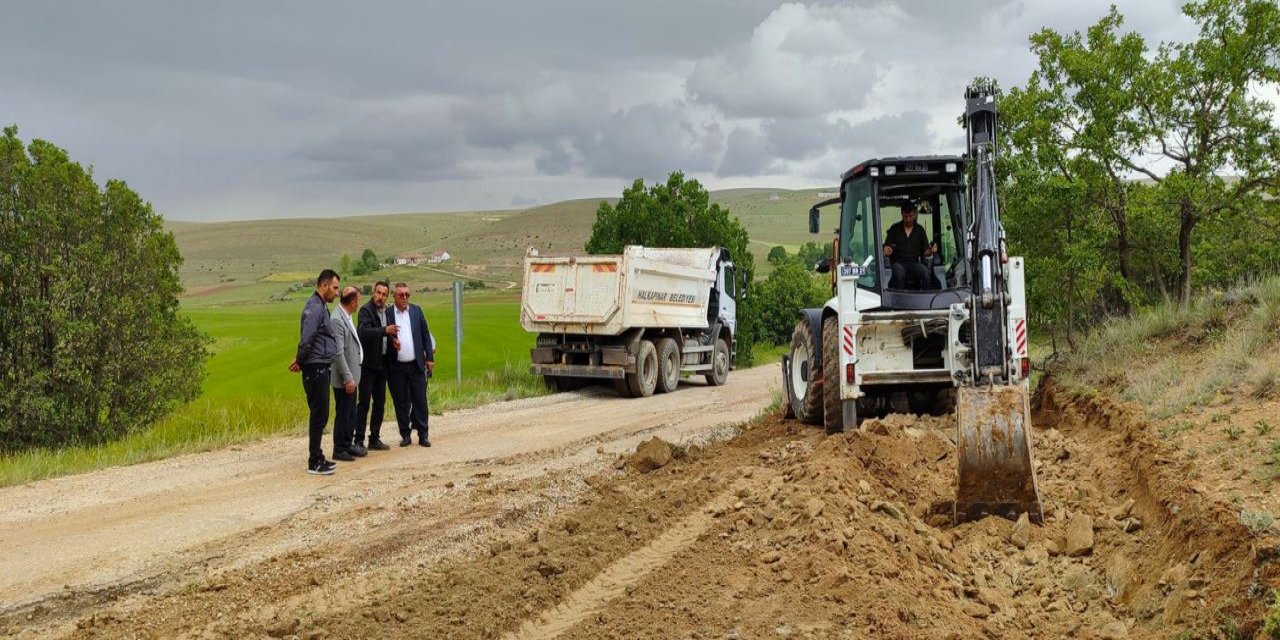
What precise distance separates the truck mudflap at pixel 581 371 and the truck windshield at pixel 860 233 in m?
7.47

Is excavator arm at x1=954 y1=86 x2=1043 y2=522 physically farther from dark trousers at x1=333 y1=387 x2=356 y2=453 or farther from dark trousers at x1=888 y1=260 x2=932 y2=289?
dark trousers at x1=333 y1=387 x2=356 y2=453

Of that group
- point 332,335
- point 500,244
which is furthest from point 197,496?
point 500,244

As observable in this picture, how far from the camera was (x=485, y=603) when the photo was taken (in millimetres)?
5395

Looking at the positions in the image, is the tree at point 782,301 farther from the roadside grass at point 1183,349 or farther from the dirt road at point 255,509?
the dirt road at point 255,509

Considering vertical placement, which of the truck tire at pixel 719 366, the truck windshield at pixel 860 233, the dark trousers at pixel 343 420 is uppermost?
the truck windshield at pixel 860 233

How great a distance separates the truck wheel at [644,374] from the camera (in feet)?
59.0

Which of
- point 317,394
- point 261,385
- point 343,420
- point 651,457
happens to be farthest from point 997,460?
point 261,385

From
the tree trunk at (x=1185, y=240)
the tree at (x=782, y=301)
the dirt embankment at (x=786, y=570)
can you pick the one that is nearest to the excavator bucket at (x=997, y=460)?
the dirt embankment at (x=786, y=570)

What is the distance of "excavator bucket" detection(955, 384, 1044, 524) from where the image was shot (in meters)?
6.71

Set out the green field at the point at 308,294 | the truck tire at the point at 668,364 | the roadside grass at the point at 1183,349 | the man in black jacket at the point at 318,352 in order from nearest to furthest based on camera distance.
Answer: the roadside grass at the point at 1183,349 < the man in black jacket at the point at 318,352 < the green field at the point at 308,294 < the truck tire at the point at 668,364

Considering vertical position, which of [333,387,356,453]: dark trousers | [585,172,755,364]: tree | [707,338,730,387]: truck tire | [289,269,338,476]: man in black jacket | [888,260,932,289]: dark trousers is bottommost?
[707,338,730,387]: truck tire

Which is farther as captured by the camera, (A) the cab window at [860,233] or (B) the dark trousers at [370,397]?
(B) the dark trousers at [370,397]

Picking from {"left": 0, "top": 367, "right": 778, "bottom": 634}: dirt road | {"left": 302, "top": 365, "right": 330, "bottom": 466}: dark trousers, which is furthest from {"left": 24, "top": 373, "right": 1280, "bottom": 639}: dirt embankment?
{"left": 302, "top": 365, "right": 330, "bottom": 466}: dark trousers

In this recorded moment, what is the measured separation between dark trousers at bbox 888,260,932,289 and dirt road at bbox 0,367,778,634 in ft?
10.4
